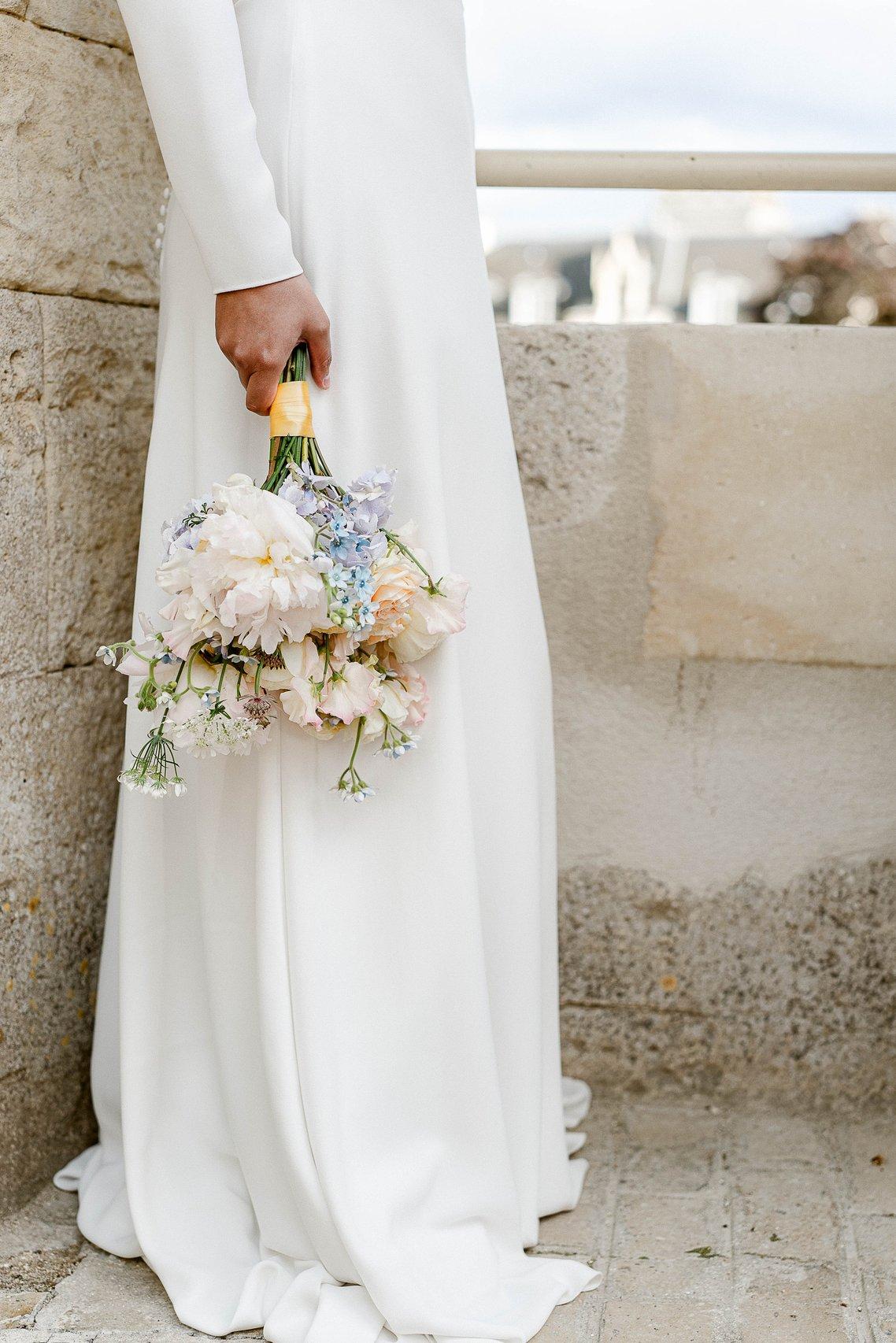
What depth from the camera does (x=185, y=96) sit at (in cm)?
137

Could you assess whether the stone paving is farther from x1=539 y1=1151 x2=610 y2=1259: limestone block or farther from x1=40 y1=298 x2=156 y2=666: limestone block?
x1=40 y1=298 x2=156 y2=666: limestone block

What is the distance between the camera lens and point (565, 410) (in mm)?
2072

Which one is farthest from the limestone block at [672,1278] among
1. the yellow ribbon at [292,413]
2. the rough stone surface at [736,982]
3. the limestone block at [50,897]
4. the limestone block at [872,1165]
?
the yellow ribbon at [292,413]

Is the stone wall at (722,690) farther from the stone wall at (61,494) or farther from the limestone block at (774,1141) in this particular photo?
the stone wall at (61,494)

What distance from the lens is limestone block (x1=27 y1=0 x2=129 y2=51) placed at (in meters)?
1.68

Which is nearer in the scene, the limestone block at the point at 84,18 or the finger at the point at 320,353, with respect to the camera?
the finger at the point at 320,353

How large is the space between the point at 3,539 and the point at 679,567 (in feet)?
3.34

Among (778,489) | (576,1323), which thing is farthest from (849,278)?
(576,1323)

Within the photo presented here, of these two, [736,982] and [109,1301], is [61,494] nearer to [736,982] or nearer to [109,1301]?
[109,1301]

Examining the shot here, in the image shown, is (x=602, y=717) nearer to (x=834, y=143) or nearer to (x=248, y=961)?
(x=248, y=961)

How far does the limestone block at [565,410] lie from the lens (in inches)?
81.0

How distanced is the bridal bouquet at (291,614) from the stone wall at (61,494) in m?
0.37

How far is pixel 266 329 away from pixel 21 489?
1.60 feet

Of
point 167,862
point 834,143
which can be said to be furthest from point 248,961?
point 834,143
